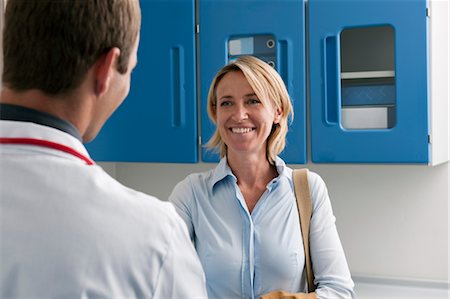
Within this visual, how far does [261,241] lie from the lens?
4.69ft

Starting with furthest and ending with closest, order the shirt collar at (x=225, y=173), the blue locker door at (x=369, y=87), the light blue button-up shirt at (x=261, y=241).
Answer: the blue locker door at (x=369, y=87) → the shirt collar at (x=225, y=173) → the light blue button-up shirt at (x=261, y=241)

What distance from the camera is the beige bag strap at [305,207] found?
1425 mm

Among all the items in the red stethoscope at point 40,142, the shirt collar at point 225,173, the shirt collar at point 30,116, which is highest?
the shirt collar at point 30,116

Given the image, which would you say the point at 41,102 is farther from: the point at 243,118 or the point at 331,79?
the point at 331,79

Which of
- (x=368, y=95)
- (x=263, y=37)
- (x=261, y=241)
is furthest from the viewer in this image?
(x=263, y=37)

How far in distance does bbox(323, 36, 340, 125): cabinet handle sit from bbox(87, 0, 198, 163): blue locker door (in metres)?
0.49

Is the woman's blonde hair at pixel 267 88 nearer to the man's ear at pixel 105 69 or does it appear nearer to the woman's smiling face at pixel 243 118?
the woman's smiling face at pixel 243 118

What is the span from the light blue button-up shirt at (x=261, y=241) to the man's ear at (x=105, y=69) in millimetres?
829

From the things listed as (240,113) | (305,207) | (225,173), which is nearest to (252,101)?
(240,113)

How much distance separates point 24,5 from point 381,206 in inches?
67.9

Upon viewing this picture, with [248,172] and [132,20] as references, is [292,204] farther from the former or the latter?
[132,20]

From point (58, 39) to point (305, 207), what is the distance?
959 millimetres

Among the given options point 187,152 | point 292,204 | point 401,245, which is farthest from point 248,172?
point 401,245

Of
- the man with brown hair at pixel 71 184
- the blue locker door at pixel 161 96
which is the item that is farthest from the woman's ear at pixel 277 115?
the man with brown hair at pixel 71 184
